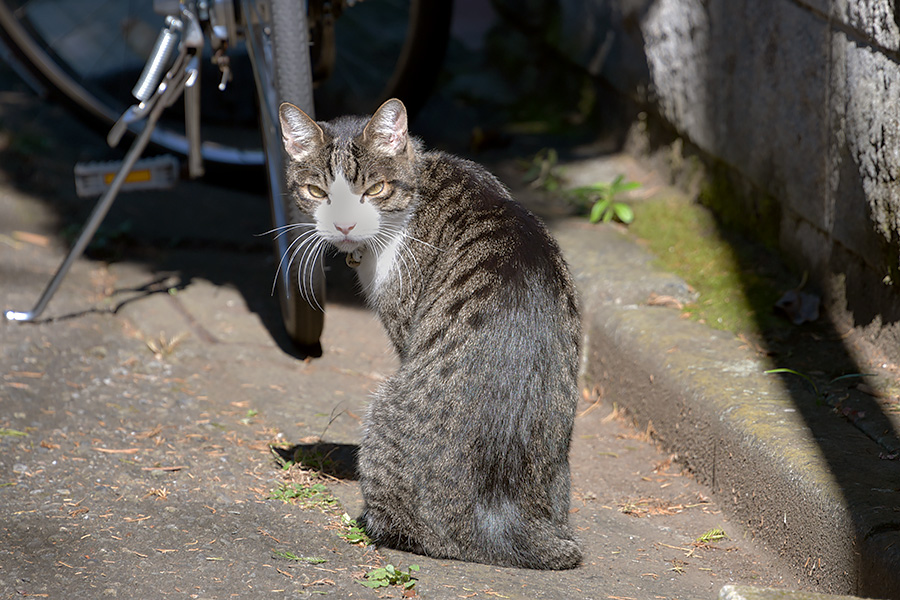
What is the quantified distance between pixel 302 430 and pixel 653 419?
1.08 meters

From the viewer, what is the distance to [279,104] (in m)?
2.50

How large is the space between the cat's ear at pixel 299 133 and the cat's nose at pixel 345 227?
0.25m

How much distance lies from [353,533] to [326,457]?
0.40 m

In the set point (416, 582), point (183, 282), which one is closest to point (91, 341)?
point (183, 282)

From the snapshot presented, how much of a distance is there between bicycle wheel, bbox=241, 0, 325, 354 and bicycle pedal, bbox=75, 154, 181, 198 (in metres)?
0.54

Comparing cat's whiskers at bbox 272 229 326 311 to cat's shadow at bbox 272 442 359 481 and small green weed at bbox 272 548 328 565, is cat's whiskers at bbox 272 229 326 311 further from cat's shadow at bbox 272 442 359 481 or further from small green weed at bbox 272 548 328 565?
small green weed at bbox 272 548 328 565

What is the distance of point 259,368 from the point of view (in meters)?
2.94

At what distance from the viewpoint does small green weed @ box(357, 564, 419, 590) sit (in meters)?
1.78

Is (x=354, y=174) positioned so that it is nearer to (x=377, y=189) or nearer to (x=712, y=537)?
(x=377, y=189)

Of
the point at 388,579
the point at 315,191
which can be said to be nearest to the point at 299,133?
the point at 315,191

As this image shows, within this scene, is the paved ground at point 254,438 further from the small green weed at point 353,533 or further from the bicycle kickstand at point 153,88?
the bicycle kickstand at point 153,88

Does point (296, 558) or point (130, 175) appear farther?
point (130, 175)

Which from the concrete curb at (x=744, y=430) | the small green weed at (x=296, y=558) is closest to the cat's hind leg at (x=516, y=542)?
the small green weed at (x=296, y=558)

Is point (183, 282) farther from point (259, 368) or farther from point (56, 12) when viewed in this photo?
point (56, 12)
